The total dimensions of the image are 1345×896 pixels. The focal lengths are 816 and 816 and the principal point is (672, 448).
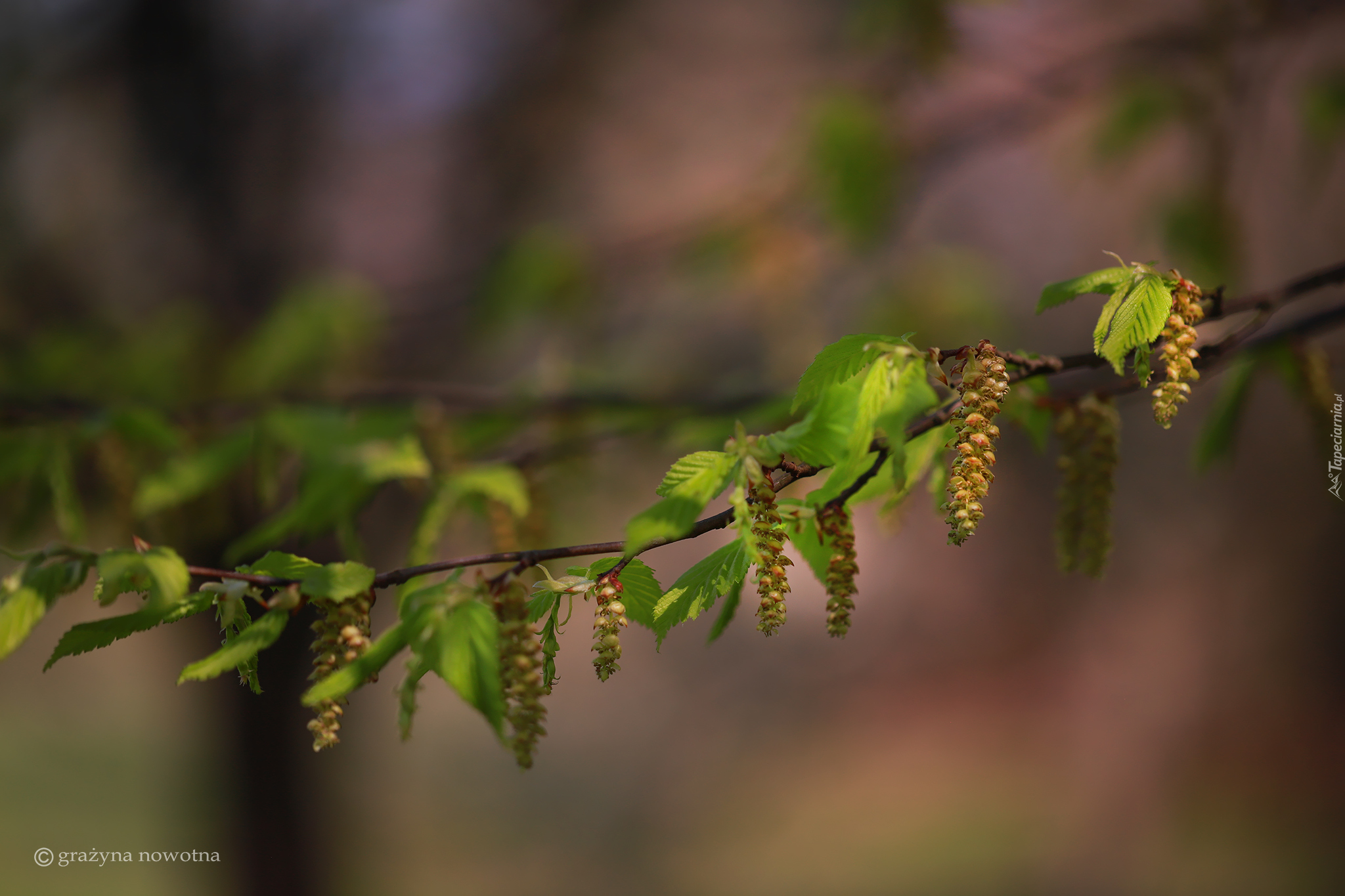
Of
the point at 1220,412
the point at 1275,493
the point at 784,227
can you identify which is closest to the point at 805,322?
the point at 784,227

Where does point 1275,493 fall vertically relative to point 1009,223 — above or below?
below

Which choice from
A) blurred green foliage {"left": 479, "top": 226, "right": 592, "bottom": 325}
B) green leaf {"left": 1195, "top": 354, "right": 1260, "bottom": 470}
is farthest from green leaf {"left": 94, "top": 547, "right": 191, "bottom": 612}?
blurred green foliage {"left": 479, "top": 226, "right": 592, "bottom": 325}

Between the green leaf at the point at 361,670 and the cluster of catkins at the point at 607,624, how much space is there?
0.66ft

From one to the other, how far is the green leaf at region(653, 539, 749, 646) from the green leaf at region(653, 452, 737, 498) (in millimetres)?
81

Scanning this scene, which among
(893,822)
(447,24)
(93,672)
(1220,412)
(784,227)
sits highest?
(447,24)

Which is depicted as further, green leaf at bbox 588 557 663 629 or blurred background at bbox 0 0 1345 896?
blurred background at bbox 0 0 1345 896

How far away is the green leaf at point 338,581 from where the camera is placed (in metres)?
0.88

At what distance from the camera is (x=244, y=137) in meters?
3.98

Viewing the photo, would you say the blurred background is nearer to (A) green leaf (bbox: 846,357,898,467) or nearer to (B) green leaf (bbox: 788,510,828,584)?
(B) green leaf (bbox: 788,510,828,584)

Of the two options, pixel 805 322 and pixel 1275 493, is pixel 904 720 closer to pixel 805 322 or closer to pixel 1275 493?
pixel 1275 493

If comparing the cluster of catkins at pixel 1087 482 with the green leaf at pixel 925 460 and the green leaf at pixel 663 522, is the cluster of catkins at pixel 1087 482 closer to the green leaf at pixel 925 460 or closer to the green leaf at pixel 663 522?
the green leaf at pixel 925 460

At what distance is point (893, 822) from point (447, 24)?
19.8 feet

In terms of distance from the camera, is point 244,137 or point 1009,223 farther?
point 1009,223

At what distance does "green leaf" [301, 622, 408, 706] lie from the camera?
0.80 metres
